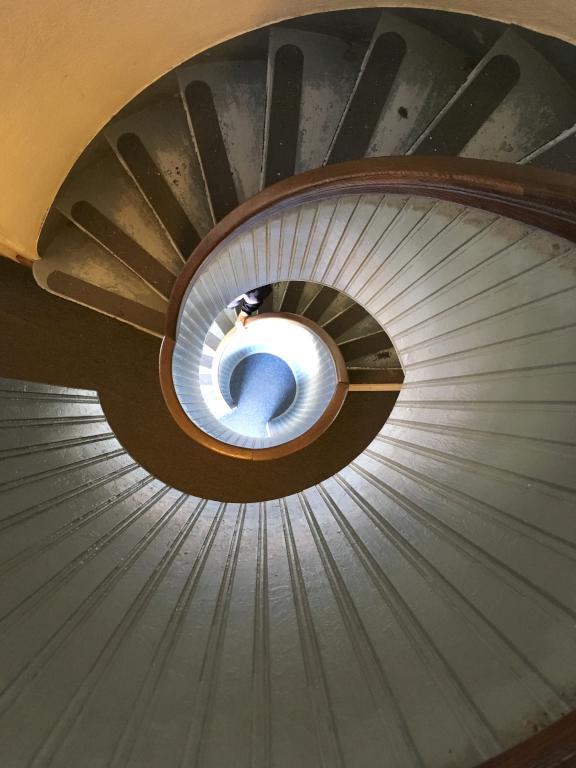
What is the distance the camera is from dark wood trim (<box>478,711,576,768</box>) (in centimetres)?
108

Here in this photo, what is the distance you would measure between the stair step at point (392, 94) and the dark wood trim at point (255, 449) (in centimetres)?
140

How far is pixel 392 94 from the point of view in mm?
2639

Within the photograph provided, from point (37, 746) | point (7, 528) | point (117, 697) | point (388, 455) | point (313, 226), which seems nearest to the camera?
point (37, 746)

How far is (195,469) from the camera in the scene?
3.55 m

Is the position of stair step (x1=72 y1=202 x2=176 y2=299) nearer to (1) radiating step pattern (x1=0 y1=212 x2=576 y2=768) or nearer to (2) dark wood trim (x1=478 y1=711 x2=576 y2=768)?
(1) radiating step pattern (x1=0 y1=212 x2=576 y2=768)

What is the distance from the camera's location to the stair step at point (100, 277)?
3.21m

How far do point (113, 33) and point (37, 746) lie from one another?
8.44 ft

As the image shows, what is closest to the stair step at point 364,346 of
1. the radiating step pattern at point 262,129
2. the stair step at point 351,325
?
the stair step at point 351,325

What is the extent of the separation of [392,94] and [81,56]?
4.53 ft

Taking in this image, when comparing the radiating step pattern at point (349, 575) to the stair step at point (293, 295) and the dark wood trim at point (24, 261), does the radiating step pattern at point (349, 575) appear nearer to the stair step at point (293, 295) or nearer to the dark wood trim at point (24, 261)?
the dark wood trim at point (24, 261)

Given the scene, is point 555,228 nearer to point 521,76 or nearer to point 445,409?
point 445,409

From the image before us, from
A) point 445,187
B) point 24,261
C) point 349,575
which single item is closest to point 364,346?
point 24,261

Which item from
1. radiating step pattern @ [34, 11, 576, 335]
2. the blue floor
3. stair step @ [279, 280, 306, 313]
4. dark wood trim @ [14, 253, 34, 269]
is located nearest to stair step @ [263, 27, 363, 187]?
radiating step pattern @ [34, 11, 576, 335]

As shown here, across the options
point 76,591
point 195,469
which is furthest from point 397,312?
point 76,591
